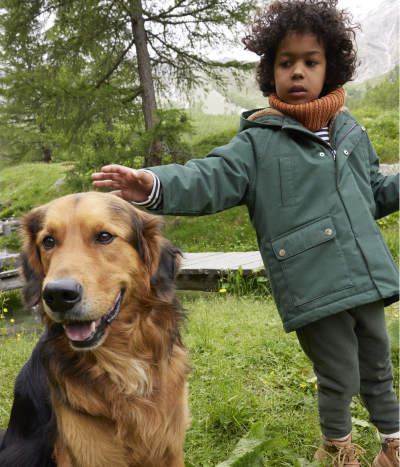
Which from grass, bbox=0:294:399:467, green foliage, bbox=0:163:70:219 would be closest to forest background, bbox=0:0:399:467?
grass, bbox=0:294:399:467

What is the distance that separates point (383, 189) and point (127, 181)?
1423mm

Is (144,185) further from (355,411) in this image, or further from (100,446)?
(355,411)

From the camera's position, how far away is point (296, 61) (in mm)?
1937

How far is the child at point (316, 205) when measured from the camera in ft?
5.49

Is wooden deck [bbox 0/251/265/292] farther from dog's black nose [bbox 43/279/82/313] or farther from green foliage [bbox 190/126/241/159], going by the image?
dog's black nose [bbox 43/279/82/313]

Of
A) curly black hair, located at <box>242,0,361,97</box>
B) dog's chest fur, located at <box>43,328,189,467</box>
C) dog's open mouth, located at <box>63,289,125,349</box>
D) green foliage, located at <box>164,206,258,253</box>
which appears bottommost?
green foliage, located at <box>164,206,258,253</box>

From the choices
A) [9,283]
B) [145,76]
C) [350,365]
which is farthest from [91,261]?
[145,76]

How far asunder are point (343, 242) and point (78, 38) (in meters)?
8.14

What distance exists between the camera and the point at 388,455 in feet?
6.07

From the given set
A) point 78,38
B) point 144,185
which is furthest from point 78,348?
point 78,38

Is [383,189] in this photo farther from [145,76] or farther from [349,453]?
[145,76]

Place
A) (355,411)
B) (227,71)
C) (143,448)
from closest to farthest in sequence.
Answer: (143,448), (355,411), (227,71)

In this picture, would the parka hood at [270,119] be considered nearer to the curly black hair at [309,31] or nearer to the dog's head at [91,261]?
the curly black hair at [309,31]

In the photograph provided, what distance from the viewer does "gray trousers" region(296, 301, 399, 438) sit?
1.75m
